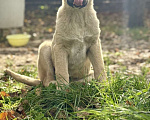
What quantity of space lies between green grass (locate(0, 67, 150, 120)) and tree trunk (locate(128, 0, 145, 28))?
6.47m

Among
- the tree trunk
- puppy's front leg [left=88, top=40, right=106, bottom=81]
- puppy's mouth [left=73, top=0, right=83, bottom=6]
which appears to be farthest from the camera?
A: the tree trunk

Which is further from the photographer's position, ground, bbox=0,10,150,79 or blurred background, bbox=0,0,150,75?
blurred background, bbox=0,0,150,75

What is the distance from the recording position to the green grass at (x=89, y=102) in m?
2.03

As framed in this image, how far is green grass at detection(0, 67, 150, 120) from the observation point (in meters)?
2.03

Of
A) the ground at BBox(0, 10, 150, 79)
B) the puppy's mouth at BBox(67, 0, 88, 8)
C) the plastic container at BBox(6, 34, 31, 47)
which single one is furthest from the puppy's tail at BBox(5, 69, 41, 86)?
the plastic container at BBox(6, 34, 31, 47)

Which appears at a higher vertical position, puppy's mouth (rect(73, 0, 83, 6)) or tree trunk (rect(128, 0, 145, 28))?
tree trunk (rect(128, 0, 145, 28))

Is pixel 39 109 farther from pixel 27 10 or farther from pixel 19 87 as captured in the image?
pixel 27 10

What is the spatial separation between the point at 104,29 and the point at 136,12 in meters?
1.38

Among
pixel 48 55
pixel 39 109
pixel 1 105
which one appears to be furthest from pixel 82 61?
pixel 1 105

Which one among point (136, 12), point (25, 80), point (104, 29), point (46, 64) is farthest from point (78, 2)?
point (136, 12)

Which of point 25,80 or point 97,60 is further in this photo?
point 25,80

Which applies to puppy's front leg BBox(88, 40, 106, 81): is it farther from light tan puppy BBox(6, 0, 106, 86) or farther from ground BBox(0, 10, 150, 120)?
ground BBox(0, 10, 150, 120)

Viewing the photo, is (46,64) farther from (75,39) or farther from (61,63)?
(75,39)

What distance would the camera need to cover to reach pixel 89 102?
2.40 m
